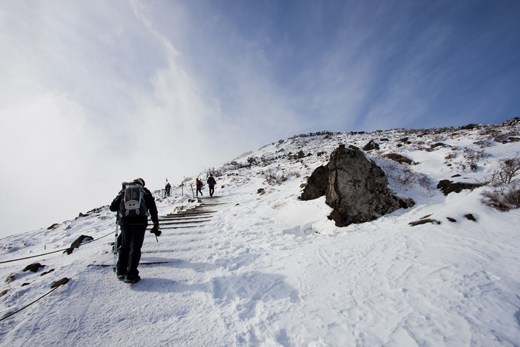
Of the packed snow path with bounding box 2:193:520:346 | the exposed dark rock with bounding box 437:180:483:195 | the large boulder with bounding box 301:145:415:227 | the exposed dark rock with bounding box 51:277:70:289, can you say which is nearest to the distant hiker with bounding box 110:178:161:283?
the packed snow path with bounding box 2:193:520:346

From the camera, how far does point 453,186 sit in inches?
261

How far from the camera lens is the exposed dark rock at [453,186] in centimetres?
639

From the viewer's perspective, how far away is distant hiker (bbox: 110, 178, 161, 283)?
345cm

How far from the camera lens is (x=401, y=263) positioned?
11.4ft

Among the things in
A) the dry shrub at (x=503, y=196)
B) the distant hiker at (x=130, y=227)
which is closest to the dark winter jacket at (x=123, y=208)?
the distant hiker at (x=130, y=227)

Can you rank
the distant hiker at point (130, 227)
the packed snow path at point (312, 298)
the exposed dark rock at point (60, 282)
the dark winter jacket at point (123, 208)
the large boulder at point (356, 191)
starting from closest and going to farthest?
the packed snow path at point (312, 298)
the exposed dark rock at point (60, 282)
the distant hiker at point (130, 227)
the dark winter jacket at point (123, 208)
the large boulder at point (356, 191)

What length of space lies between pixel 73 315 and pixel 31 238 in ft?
42.8

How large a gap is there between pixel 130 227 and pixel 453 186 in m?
9.41

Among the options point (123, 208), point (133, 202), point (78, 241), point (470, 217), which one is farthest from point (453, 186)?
point (78, 241)

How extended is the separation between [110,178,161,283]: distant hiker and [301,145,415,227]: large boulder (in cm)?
529

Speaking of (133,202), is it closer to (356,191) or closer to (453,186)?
(356,191)

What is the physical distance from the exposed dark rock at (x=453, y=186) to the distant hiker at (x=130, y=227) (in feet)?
29.4

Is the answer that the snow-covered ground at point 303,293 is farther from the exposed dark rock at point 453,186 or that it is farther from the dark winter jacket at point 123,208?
the exposed dark rock at point 453,186

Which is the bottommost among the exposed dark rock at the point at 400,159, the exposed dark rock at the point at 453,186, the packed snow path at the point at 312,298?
the packed snow path at the point at 312,298
